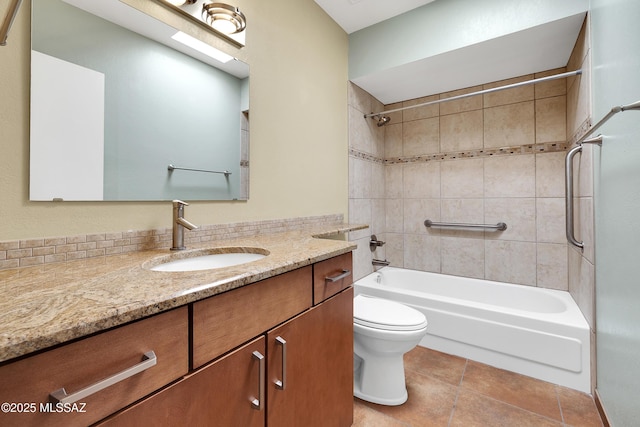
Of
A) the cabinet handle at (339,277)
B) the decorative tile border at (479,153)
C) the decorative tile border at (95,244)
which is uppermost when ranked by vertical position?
the decorative tile border at (479,153)

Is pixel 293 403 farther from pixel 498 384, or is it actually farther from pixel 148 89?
pixel 498 384

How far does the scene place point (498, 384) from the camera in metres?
1.69

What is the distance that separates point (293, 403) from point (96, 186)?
3.30 ft

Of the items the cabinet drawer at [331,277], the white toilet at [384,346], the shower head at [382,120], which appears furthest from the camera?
the shower head at [382,120]

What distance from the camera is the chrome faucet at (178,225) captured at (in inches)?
44.3

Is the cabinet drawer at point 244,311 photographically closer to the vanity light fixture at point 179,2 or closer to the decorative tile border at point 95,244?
the decorative tile border at point 95,244

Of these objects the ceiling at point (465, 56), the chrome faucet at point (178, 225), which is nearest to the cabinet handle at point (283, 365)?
the chrome faucet at point (178, 225)

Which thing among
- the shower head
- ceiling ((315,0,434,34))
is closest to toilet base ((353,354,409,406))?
the shower head

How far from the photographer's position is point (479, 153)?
101 inches

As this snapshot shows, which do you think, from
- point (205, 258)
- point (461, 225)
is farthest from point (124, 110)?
point (461, 225)

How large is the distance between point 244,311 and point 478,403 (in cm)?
151

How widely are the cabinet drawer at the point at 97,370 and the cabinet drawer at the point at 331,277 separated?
0.51 meters

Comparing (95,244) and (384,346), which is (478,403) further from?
(95,244)

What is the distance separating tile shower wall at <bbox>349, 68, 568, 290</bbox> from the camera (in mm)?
2297
